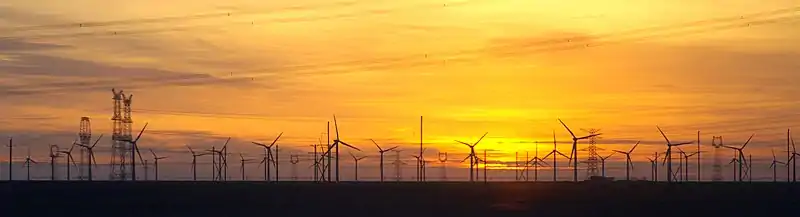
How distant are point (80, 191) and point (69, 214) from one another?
160 feet

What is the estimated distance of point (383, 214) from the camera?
8669cm

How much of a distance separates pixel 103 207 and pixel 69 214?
38.8 ft

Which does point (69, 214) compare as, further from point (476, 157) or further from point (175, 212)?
point (476, 157)

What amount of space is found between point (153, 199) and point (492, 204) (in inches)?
1306

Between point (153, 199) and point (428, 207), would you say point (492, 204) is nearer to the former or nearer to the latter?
point (428, 207)

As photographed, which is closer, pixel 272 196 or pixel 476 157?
pixel 272 196

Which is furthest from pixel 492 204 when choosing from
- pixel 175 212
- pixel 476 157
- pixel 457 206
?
pixel 476 157

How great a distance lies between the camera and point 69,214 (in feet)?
284

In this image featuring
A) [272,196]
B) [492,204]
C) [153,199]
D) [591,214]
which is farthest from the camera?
[272,196]

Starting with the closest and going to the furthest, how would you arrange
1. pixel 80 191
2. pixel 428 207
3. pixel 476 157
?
pixel 428 207
pixel 80 191
pixel 476 157

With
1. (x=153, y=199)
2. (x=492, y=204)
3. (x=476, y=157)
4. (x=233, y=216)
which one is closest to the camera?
(x=233, y=216)

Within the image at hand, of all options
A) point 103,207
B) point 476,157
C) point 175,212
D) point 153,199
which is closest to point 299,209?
point 175,212

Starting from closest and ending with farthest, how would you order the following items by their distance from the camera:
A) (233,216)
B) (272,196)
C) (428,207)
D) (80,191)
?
(233,216), (428,207), (272,196), (80,191)

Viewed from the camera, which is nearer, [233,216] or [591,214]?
[233,216]
